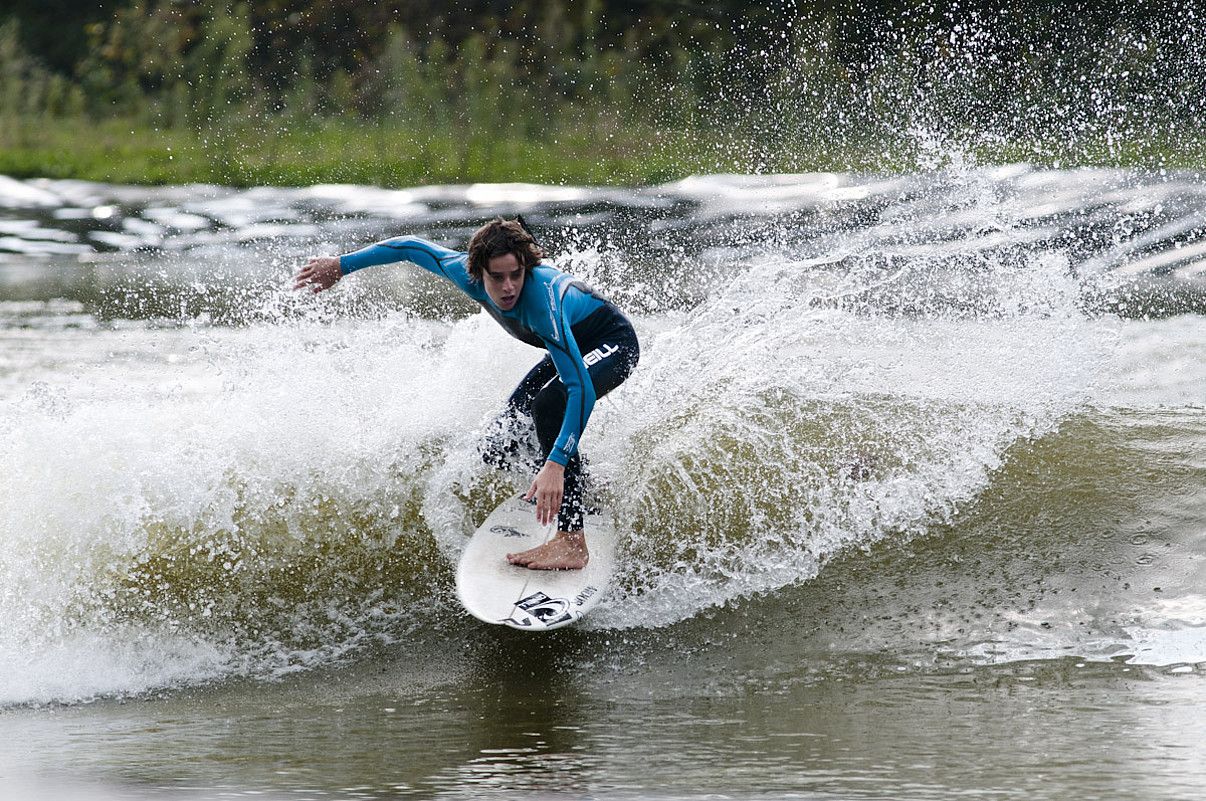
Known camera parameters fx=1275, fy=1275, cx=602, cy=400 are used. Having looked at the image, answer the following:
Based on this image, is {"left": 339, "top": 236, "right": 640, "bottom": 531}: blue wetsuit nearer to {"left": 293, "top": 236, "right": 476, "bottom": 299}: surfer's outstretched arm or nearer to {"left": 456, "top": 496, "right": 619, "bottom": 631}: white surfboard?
{"left": 293, "top": 236, "right": 476, "bottom": 299}: surfer's outstretched arm

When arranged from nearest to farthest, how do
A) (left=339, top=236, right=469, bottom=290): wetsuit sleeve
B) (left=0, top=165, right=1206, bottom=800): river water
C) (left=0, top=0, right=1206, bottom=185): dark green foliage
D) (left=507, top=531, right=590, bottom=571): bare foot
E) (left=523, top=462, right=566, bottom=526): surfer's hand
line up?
(left=0, top=165, right=1206, bottom=800): river water, (left=523, top=462, right=566, bottom=526): surfer's hand, (left=507, top=531, right=590, bottom=571): bare foot, (left=339, top=236, right=469, bottom=290): wetsuit sleeve, (left=0, top=0, right=1206, bottom=185): dark green foliage

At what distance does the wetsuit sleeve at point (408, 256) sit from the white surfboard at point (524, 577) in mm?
941

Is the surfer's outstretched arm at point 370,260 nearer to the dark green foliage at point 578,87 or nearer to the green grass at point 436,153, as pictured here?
the green grass at point 436,153

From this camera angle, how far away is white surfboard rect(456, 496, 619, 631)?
14.6 ft

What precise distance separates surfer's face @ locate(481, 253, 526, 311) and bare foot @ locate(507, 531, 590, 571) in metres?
0.91

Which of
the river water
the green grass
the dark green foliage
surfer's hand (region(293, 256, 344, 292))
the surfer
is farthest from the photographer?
the dark green foliage

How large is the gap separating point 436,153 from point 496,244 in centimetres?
1462

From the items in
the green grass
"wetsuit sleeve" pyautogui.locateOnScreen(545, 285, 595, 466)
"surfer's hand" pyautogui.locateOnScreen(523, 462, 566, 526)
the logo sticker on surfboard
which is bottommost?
the logo sticker on surfboard

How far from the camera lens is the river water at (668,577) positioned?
3459 millimetres

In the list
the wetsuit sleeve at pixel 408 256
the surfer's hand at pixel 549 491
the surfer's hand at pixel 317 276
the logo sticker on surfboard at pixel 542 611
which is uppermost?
the wetsuit sleeve at pixel 408 256

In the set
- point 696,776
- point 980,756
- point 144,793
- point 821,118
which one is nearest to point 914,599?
point 980,756

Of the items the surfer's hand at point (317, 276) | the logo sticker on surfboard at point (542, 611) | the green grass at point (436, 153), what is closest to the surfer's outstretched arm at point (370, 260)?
the surfer's hand at point (317, 276)

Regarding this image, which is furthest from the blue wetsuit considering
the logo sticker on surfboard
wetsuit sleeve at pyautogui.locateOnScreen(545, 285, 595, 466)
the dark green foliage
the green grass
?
the dark green foliage

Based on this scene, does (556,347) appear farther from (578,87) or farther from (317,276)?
(578,87)
